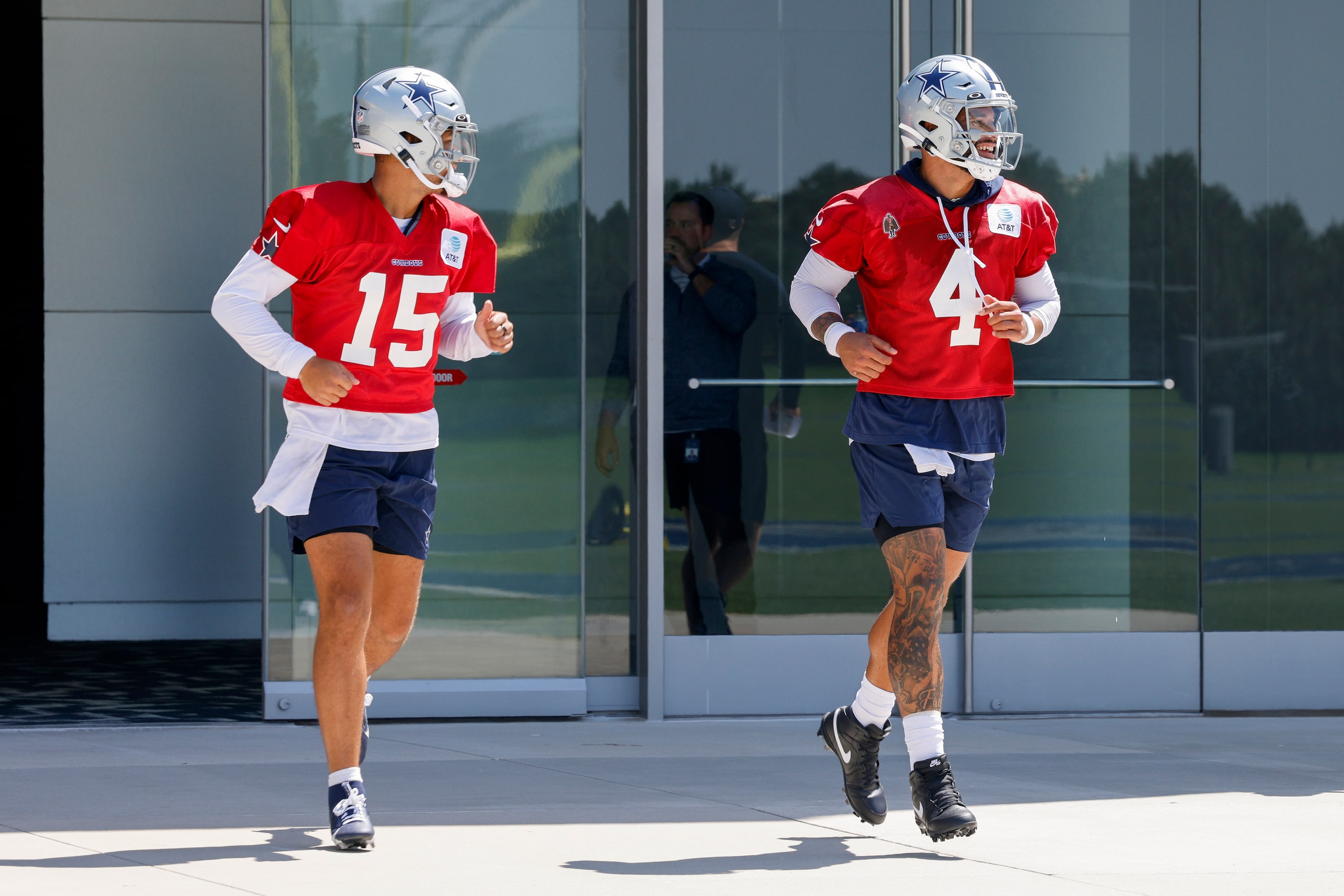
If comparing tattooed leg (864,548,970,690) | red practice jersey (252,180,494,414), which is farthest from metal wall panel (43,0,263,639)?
tattooed leg (864,548,970,690)

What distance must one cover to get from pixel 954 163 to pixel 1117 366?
304 cm

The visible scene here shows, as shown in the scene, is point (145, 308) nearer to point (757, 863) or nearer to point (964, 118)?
point (964, 118)

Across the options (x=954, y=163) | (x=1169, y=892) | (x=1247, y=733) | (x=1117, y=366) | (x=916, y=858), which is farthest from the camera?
(x=1117, y=366)

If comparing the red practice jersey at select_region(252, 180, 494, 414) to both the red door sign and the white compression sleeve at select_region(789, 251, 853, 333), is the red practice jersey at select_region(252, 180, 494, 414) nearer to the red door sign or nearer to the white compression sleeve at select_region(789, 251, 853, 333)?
the red door sign

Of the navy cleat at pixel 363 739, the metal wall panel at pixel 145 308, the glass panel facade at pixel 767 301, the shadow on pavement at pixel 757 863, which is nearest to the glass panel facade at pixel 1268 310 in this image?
the glass panel facade at pixel 767 301

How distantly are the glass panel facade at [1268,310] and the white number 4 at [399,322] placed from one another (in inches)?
158

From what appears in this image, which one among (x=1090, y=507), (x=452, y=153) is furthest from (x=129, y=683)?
(x=452, y=153)

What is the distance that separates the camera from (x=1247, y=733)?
22.9 feet

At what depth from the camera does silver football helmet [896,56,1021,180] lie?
4.72 meters

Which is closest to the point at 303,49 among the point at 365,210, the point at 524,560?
the point at 524,560

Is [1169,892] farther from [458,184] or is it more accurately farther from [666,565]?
[666,565]

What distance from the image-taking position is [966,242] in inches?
187

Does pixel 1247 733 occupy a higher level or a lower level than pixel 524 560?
lower

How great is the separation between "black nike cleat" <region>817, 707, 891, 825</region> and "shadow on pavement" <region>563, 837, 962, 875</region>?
7.0 inches
